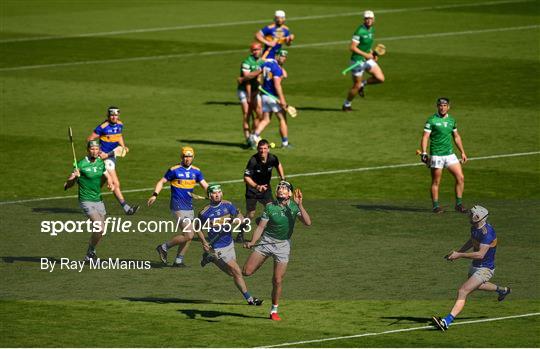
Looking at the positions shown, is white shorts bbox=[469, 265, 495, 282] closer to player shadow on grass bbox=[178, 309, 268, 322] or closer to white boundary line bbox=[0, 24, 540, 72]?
player shadow on grass bbox=[178, 309, 268, 322]

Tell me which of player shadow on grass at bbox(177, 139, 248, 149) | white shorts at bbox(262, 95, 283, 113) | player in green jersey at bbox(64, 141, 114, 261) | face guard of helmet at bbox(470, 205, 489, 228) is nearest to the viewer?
face guard of helmet at bbox(470, 205, 489, 228)

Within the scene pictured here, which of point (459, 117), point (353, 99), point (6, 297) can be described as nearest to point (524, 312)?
point (6, 297)

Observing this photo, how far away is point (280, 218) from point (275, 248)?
49 centimetres

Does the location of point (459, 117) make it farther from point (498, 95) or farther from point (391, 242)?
point (391, 242)

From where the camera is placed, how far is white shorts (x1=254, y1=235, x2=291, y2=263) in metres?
21.3

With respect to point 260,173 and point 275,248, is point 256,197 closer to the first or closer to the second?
point 260,173

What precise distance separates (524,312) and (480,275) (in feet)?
4.63

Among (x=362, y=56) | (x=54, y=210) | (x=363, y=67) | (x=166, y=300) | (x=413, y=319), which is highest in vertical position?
(x=413, y=319)

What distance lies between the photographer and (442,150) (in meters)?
28.7

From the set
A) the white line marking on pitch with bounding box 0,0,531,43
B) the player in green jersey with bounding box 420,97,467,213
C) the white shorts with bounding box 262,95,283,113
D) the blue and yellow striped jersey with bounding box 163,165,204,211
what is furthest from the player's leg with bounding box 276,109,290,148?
the white line marking on pitch with bounding box 0,0,531,43

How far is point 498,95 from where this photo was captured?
1650 inches

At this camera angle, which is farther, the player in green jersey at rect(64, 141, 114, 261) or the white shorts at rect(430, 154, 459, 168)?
the white shorts at rect(430, 154, 459, 168)

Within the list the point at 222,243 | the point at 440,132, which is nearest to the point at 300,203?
the point at 222,243

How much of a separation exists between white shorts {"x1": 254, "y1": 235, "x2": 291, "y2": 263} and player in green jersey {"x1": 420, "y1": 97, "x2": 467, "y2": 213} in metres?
7.83
